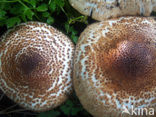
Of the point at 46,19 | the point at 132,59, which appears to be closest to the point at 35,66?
the point at 46,19

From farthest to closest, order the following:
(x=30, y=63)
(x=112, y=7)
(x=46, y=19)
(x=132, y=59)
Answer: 1. (x=46, y=19)
2. (x=112, y=7)
3. (x=30, y=63)
4. (x=132, y=59)

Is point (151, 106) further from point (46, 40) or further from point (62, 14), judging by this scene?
point (62, 14)

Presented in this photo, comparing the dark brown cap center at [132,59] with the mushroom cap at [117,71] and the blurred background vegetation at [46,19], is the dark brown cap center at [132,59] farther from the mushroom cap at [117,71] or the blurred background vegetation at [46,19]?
the blurred background vegetation at [46,19]

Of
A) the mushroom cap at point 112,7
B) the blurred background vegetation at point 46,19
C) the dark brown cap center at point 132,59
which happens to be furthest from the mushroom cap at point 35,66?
the dark brown cap center at point 132,59

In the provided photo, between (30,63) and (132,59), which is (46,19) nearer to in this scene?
(30,63)

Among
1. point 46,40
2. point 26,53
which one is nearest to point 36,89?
point 26,53
